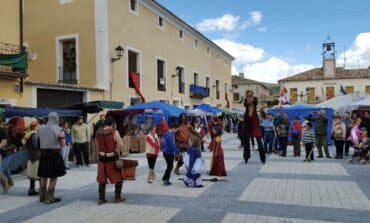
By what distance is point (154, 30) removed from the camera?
28250mm

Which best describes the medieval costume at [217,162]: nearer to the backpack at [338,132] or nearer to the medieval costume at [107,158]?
the medieval costume at [107,158]

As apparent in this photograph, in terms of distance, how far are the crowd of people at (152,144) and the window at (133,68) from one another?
9040 millimetres

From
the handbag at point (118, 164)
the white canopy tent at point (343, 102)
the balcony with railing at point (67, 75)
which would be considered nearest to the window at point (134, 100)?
the balcony with railing at point (67, 75)

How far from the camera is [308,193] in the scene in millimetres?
8781

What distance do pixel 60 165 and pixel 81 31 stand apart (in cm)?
1562

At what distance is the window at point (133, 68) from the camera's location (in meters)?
25.2

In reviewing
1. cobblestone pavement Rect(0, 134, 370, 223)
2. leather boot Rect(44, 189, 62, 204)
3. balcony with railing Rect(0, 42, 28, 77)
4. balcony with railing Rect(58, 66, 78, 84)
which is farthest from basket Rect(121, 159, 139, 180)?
balcony with railing Rect(58, 66, 78, 84)

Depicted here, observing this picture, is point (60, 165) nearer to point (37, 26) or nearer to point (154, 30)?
point (37, 26)

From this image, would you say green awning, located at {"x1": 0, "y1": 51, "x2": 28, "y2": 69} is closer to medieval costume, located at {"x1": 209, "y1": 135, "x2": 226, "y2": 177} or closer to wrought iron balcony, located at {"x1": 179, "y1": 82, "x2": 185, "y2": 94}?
medieval costume, located at {"x1": 209, "y1": 135, "x2": 226, "y2": 177}

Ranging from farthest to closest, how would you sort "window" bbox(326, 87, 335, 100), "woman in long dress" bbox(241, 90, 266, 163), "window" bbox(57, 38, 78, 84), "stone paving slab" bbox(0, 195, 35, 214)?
1. "window" bbox(326, 87, 335, 100)
2. "window" bbox(57, 38, 78, 84)
3. "woman in long dress" bbox(241, 90, 266, 163)
4. "stone paving slab" bbox(0, 195, 35, 214)

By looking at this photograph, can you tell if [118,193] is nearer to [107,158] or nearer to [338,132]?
[107,158]

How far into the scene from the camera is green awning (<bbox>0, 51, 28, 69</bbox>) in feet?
49.0

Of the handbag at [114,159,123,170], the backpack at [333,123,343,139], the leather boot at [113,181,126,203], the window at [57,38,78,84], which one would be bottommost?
the leather boot at [113,181,126,203]

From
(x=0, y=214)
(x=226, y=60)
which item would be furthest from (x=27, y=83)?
(x=226, y=60)
